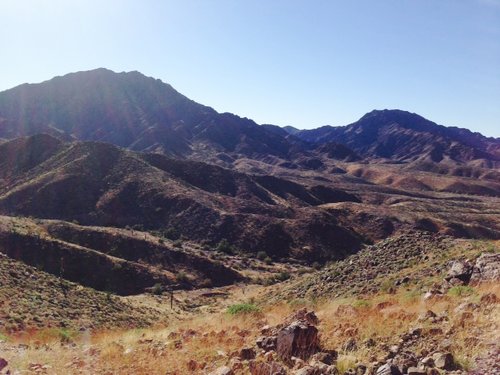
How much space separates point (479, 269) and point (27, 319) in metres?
18.4

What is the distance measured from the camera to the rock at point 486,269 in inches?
524

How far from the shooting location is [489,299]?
→ 8.56 m

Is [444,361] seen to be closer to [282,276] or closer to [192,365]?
[192,365]

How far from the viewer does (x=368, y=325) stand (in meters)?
8.53

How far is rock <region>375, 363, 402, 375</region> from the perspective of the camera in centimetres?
608

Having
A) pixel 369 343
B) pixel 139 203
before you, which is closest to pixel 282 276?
pixel 139 203

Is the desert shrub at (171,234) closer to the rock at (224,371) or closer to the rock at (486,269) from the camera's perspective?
the rock at (486,269)

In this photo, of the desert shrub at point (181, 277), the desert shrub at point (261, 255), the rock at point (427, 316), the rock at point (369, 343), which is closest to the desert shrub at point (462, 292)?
the rock at point (427, 316)

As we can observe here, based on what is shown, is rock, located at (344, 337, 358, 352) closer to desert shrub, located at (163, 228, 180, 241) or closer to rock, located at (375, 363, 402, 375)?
rock, located at (375, 363, 402, 375)

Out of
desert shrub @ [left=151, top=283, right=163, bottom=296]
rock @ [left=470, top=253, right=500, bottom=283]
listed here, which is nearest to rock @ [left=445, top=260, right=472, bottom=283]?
rock @ [left=470, top=253, right=500, bottom=283]

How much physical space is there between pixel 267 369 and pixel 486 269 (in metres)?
9.78

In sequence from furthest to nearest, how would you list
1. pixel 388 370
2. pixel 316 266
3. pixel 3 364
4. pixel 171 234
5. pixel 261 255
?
pixel 171 234
pixel 261 255
pixel 316 266
pixel 3 364
pixel 388 370

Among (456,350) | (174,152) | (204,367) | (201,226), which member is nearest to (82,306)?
(204,367)

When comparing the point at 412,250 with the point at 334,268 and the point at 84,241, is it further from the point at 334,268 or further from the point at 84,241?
the point at 84,241
